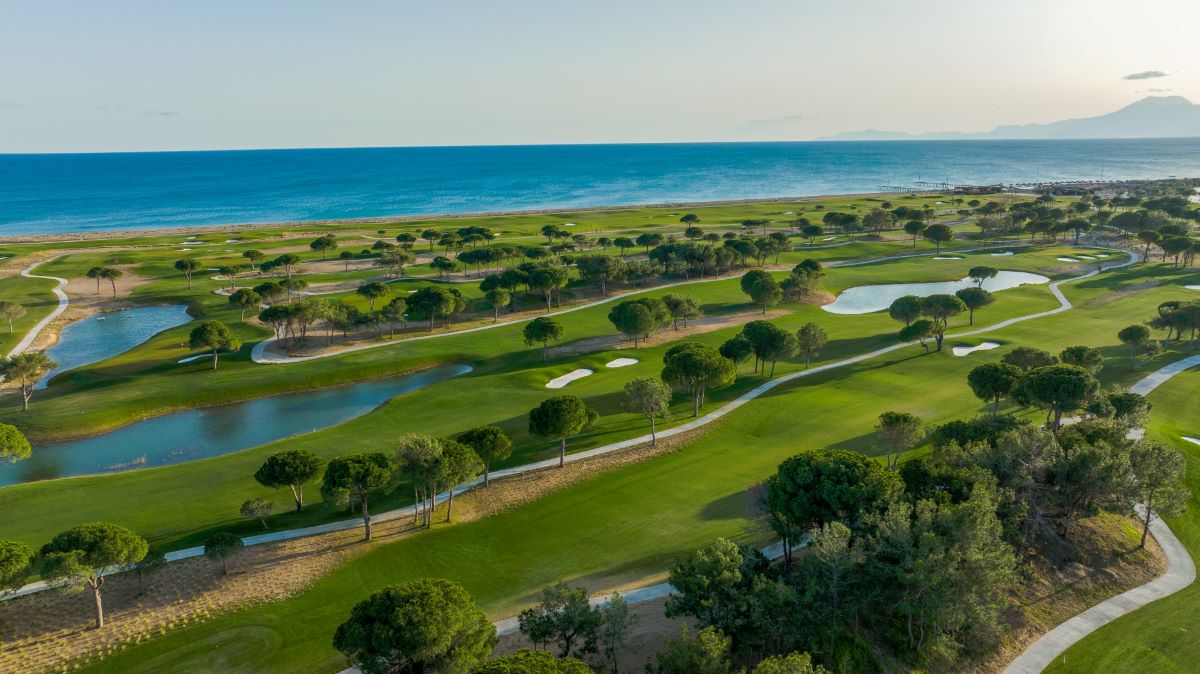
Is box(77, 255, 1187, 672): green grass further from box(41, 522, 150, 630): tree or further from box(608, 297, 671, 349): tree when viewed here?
box(608, 297, 671, 349): tree

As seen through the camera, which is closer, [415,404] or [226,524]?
[226,524]

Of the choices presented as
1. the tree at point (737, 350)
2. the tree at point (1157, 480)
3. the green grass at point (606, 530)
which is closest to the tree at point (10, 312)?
the green grass at point (606, 530)

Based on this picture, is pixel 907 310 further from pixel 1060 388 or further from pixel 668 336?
pixel 1060 388

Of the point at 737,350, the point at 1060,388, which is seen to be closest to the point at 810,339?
the point at 737,350

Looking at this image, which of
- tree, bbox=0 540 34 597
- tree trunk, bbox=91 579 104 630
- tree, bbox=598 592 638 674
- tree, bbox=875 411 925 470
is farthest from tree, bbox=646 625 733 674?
tree, bbox=0 540 34 597

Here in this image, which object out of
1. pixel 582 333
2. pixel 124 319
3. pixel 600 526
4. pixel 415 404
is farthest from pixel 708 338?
pixel 124 319

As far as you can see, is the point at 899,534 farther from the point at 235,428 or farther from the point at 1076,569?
the point at 235,428

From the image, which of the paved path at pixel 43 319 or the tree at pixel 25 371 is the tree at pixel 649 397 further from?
the paved path at pixel 43 319
